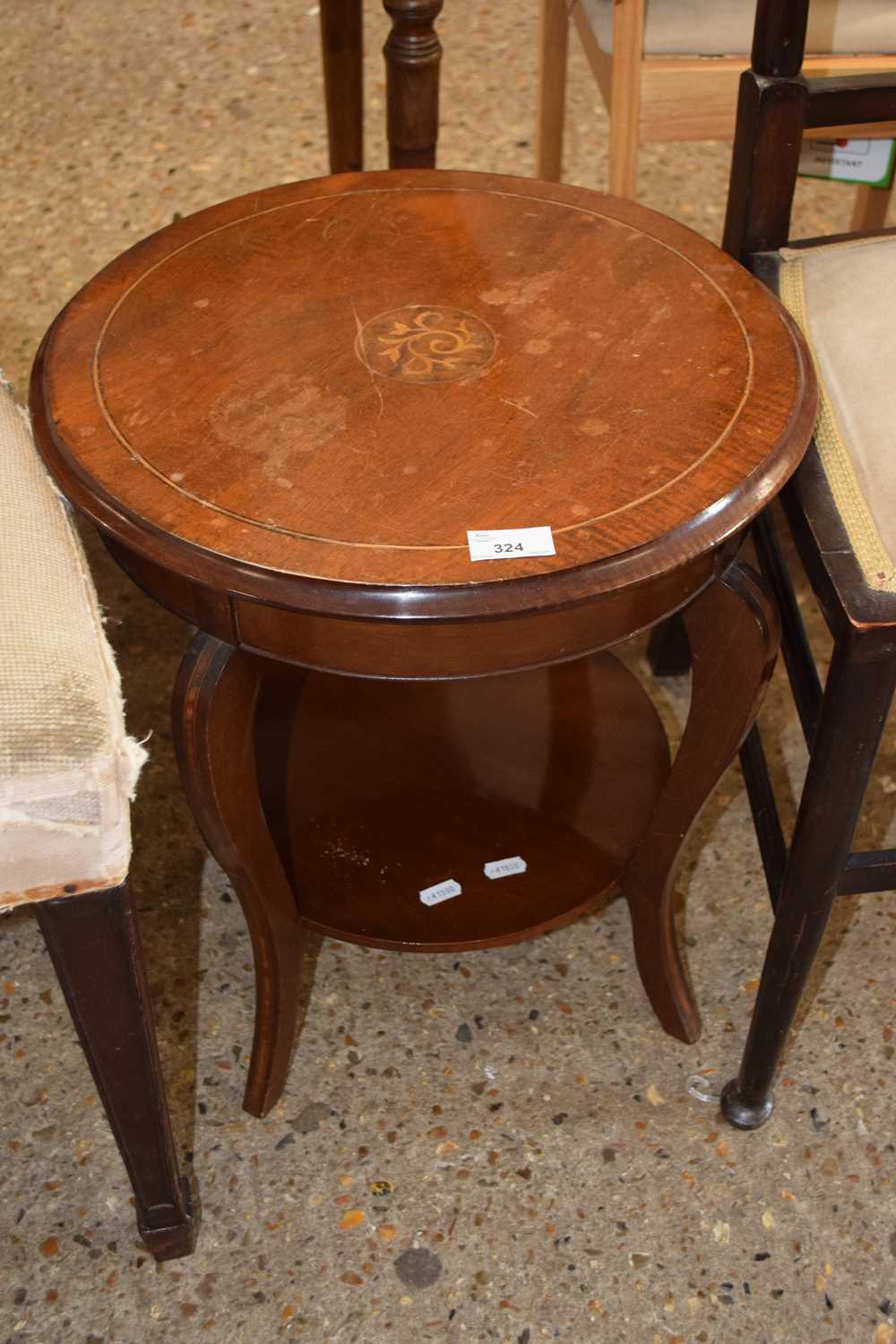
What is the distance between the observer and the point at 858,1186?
1384mm

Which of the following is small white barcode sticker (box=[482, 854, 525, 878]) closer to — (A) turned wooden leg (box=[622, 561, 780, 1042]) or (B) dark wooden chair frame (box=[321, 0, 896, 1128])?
(A) turned wooden leg (box=[622, 561, 780, 1042])

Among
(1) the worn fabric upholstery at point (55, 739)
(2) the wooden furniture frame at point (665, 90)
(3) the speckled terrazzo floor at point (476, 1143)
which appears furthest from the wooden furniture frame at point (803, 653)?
(1) the worn fabric upholstery at point (55, 739)

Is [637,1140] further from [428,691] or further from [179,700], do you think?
[179,700]

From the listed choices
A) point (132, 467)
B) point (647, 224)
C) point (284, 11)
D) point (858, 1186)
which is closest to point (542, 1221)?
point (858, 1186)

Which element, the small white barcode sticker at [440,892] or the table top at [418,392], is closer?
the table top at [418,392]

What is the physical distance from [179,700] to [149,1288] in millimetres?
599

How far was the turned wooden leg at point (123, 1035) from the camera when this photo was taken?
3.35ft

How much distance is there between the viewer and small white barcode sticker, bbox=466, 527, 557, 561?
99 centimetres

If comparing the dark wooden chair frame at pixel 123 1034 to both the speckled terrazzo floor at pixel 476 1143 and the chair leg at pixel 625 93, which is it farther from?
the chair leg at pixel 625 93

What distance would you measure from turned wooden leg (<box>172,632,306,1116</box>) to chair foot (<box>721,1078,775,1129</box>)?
451 mm

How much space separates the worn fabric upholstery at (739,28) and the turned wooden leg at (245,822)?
1118 millimetres

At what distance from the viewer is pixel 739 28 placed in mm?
1808

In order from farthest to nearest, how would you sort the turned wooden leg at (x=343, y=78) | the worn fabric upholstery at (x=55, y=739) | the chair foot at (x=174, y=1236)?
the turned wooden leg at (x=343, y=78) < the chair foot at (x=174, y=1236) < the worn fabric upholstery at (x=55, y=739)

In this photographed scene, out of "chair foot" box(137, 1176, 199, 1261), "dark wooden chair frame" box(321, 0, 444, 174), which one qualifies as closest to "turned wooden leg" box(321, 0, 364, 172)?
"dark wooden chair frame" box(321, 0, 444, 174)
